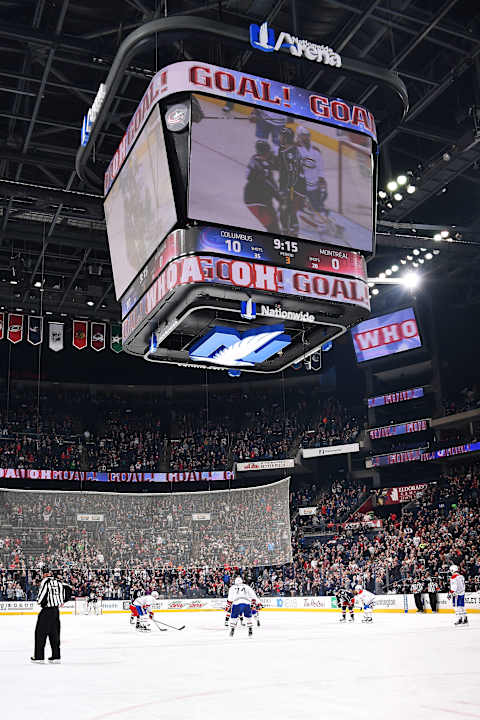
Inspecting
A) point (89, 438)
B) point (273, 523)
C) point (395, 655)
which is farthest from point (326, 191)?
point (89, 438)

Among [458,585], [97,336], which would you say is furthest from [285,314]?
[97,336]

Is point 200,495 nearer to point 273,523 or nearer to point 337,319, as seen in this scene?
point 273,523

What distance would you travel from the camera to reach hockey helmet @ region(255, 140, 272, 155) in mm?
11969

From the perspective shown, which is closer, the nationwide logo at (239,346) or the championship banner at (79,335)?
the nationwide logo at (239,346)

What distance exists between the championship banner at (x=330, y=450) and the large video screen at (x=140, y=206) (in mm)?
25613

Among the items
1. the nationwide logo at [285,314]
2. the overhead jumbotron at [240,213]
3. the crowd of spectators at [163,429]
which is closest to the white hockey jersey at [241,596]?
the overhead jumbotron at [240,213]

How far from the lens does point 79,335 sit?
30.3m

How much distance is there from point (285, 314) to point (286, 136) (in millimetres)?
2923

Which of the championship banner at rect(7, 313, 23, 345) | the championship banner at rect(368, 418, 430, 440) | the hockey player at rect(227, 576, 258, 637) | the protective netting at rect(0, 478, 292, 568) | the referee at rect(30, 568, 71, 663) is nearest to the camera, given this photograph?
the referee at rect(30, 568, 71, 663)

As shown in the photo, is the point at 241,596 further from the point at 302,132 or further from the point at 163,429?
the point at 163,429

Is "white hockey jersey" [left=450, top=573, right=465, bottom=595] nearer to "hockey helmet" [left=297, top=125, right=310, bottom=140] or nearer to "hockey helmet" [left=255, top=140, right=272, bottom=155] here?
"hockey helmet" [left=297, top=125, right=310, bottom=140]

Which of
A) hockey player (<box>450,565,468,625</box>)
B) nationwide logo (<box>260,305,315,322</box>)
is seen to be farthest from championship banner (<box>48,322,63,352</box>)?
nationwide logo (<box>260,305,315,322</box>)

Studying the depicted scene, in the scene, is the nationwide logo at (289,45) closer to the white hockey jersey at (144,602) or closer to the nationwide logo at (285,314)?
the nationwide logo at (285,314)

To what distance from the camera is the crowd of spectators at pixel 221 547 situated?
30.4 m
